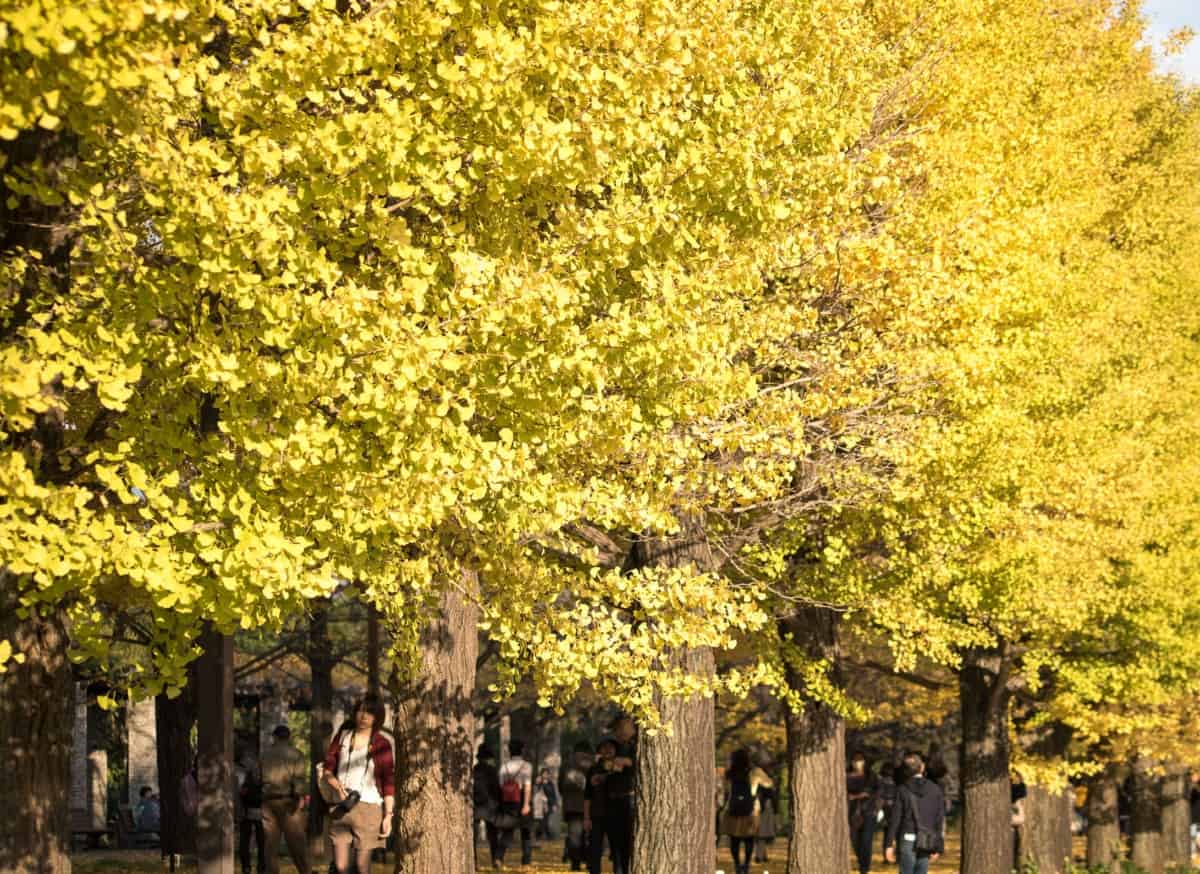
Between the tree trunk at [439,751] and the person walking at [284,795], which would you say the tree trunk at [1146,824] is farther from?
the tree trunk at [439,751]

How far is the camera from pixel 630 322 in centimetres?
948

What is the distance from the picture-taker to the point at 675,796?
1499 centimetres

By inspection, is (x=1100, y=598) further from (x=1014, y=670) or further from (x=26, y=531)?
(x=26, y=531)

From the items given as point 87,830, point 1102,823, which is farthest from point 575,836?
point 1102,823

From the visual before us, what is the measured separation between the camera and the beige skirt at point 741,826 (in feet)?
73.4

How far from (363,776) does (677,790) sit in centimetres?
306

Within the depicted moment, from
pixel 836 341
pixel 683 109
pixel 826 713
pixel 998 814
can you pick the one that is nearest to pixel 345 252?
pixel 683 109

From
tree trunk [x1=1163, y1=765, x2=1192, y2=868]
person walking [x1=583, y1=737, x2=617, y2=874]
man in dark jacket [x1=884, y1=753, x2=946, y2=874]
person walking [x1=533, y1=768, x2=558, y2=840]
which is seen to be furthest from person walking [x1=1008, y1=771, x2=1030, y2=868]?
person walking [x1=533, y1=768, x2=558, y2=840]

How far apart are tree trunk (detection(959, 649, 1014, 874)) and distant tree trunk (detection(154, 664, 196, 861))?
986 centimetres

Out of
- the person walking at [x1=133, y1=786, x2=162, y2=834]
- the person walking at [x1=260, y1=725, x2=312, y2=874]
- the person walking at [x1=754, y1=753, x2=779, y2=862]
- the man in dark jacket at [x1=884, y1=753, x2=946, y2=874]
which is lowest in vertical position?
the person walking at [x1=133, y1=786, x2=162, y2=834]

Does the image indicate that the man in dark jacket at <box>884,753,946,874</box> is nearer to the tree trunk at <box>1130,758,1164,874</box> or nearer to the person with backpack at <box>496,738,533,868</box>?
the person with backpack at <box>496,738,533,868</box>

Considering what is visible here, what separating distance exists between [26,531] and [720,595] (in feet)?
18.5

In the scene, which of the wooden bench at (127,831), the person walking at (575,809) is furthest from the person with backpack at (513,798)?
the wooden bench at (127,831)

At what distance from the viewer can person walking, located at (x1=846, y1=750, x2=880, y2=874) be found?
25.8 meters
